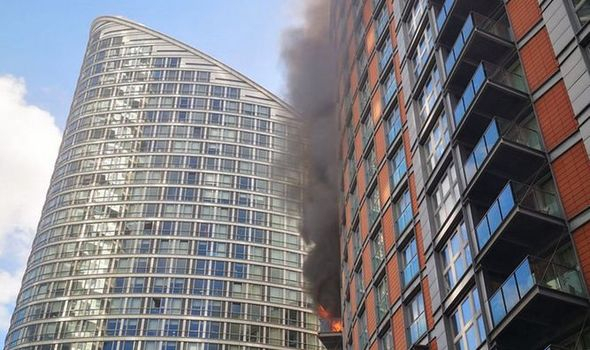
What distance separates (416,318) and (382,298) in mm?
4232

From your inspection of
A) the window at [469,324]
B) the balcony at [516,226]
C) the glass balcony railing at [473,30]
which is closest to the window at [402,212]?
the glass balcony railing at [473,30]

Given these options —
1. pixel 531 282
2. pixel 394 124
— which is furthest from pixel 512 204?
pixel 394 124

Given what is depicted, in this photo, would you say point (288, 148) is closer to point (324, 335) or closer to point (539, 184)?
point (324, 335)

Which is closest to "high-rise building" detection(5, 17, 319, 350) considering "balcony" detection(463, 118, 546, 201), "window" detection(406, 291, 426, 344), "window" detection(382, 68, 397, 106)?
"window" detection(382, 68, 397, 106)

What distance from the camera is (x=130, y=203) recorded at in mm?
79250

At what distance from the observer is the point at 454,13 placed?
2359 cm

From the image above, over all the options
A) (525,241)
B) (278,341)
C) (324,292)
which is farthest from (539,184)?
(278,341)

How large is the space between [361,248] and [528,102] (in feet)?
47.0

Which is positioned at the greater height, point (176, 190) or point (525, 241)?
point (176, 190)

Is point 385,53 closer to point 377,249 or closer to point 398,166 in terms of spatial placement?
point 398,166

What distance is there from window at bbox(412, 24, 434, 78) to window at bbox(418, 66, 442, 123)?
0.82 meters

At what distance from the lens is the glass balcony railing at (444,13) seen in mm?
23791

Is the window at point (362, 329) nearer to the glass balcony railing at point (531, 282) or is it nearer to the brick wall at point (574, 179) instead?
the glass balcony railing at point (531, 282)

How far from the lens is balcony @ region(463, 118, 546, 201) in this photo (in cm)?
1776
